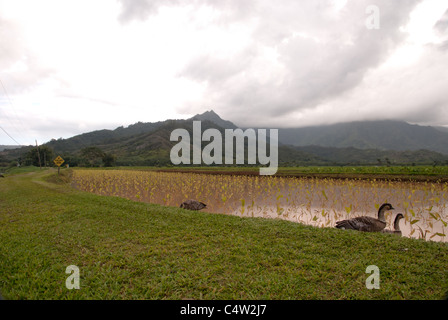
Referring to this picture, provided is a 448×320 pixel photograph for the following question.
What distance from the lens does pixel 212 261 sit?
4570 millimetres

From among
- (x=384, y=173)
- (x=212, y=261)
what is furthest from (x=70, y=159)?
(x=384, y=173)

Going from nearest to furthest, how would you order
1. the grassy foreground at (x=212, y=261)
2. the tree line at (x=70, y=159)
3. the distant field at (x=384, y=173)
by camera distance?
the grassy foreground at (x=212, y=261) → the distant field at (x=384, y=173) → the tree line at (x=70, y=159)

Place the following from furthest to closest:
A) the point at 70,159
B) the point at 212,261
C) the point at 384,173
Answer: the point at 70,159, the point at 384,173, the point at 212,261

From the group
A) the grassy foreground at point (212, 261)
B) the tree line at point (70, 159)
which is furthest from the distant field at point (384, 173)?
the tree line at point (70, 159)

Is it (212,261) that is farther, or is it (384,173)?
(384,173)

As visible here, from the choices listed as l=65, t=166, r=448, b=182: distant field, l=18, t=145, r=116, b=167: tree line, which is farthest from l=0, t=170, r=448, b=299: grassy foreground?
l=18, t=145, r=116, b=167: tree line

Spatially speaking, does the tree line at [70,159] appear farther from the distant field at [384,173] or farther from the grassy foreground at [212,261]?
the grassy foreground at [212,261]

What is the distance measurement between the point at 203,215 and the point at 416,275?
6184mm

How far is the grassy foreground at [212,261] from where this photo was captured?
355 cm

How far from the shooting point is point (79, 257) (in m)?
4.85

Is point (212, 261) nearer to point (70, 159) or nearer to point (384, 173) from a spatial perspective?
point (384, 173)
